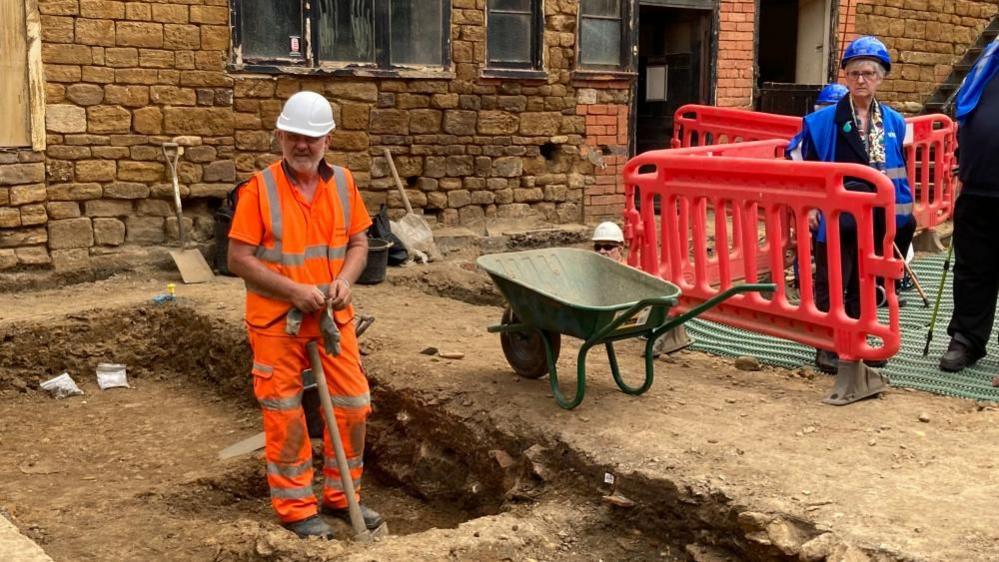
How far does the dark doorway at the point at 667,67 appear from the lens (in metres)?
12.4

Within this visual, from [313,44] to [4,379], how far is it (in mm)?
3881

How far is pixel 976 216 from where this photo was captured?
5945mm

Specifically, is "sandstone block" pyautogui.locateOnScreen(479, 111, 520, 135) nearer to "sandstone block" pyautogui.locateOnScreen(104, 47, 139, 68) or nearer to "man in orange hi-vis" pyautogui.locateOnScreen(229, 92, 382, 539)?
"sandstone block" pyautogui.locateOnScreen(104, 47, 139, 68)

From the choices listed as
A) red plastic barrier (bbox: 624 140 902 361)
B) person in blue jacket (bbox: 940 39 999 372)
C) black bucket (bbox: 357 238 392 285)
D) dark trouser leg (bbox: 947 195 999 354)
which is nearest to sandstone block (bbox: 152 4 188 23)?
black bucket (bbox: 357 238 392 285)

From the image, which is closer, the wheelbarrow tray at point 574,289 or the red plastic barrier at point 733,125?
the wheelbarrow tray at point 574,289

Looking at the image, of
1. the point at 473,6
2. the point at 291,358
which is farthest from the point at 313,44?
the point at 291,358

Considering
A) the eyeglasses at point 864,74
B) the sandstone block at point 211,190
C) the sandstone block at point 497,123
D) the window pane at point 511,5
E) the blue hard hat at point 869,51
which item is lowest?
the sandstone block at point 211,190

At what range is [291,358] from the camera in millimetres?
4562

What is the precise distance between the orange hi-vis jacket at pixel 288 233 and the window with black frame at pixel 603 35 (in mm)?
6961

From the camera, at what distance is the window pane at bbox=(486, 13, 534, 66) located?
10570mm

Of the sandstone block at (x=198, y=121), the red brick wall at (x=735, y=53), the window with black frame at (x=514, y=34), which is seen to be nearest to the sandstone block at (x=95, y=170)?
the sandstone block at (x=198, y=121)

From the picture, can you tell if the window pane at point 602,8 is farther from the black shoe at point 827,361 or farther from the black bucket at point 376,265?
the black shoe at point 827,361

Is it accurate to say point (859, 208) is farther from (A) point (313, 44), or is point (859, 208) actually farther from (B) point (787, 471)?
(A) point (313, 44)

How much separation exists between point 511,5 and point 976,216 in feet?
19.1
